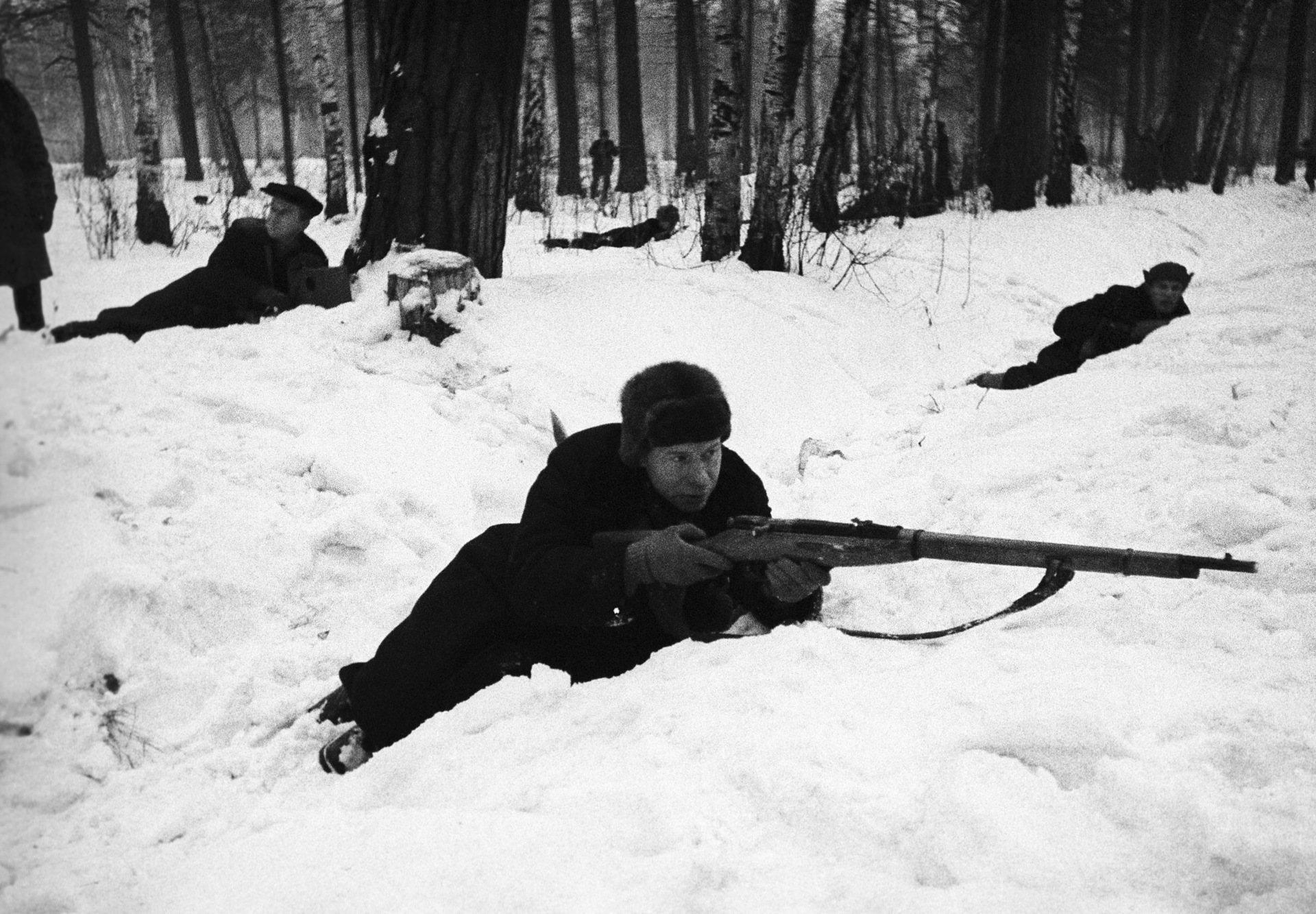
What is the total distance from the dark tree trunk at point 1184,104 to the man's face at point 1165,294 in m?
14.8

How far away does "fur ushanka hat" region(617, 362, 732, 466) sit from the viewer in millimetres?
2395

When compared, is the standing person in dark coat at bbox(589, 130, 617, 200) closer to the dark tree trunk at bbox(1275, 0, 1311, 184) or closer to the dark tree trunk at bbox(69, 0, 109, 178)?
the dark tree trunk at bbox(1275, 0, 1311, 184)

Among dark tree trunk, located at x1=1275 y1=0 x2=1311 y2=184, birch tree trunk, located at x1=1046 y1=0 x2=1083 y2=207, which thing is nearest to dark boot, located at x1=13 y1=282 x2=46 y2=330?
birch tree trunk, located at x1=1046 y1=0 x2=1083 y2=207

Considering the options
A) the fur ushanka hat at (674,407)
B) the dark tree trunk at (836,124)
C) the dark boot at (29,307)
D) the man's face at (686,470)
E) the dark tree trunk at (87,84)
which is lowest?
the man's face at (686,470)

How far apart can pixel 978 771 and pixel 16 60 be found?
1.72 metres

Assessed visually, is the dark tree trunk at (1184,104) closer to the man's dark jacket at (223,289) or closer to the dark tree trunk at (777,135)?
the dark tree trunk at (777,135)

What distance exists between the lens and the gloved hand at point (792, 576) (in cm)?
231

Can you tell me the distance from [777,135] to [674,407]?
5.98 meters

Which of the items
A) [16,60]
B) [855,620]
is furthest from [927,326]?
[16,60]

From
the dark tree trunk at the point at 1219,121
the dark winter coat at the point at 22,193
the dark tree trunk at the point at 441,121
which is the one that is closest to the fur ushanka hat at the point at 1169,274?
the dark tree trunk at the point at 441,121

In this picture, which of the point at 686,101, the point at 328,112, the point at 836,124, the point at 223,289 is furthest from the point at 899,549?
the point at 686,101

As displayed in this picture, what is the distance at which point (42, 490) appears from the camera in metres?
0.65

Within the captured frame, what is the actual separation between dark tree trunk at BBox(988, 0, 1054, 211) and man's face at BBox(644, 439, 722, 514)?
12.2 metres

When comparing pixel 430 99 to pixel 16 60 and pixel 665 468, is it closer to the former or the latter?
pixel 665 468
